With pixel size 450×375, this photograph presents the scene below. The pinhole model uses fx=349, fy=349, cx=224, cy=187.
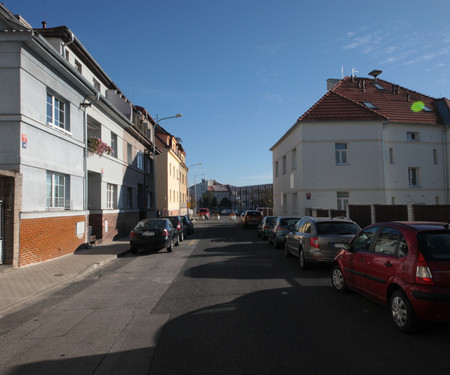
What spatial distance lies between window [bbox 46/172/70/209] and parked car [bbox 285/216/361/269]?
8.62m

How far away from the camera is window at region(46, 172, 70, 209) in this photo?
12.2 metres

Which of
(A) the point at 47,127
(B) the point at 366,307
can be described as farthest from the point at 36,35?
(B) the point at 366,307

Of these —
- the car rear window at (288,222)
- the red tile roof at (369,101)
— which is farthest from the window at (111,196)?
the red tile roof at (369,101)

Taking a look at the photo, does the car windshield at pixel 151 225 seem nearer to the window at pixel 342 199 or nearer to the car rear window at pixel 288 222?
the car rear window at pixel 288 222

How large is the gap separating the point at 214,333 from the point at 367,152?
25.2 metres

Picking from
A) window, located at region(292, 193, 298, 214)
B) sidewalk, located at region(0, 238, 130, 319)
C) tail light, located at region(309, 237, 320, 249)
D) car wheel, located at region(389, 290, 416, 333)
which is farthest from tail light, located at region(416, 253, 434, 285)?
window, located at region(292, 193, 298, 214)

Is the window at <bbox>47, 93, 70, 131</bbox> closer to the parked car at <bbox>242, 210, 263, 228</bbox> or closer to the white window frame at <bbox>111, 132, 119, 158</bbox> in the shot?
the white window frame at <bbox>111, 132, 119, 158</bbox>

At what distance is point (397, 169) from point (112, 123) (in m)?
21.9

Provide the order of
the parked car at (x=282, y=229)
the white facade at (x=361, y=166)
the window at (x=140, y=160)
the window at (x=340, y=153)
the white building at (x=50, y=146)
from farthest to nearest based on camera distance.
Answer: the window at (x=340, y=153) → the white facade at (x=361, y=166) → the window at (x=140, y=160) → the parked car at (x=282, y=229) → the white building at (x=50, y=146)

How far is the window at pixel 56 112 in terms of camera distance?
12.4 m

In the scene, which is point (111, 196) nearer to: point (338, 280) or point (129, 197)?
point (129, 197)

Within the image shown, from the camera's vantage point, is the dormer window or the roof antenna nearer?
the dormer window

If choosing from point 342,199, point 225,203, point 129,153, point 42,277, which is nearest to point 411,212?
point 342,199

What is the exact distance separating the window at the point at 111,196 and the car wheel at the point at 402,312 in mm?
16617
